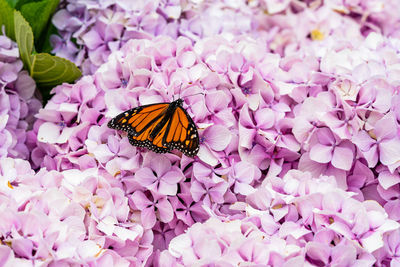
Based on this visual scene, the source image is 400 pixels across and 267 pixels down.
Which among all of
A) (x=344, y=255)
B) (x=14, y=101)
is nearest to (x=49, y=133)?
(x=14, y=101)

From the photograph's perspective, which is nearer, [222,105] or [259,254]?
[259,254]

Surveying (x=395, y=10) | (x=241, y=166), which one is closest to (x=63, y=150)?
(x=241, y=166)

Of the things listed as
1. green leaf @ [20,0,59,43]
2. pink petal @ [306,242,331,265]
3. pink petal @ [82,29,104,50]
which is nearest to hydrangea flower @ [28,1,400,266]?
pink petal @ [306,242,331,265]

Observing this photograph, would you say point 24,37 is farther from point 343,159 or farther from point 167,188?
point 343,159

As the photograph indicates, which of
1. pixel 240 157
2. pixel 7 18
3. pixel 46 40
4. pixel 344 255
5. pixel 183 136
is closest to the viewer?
pixel 344 255

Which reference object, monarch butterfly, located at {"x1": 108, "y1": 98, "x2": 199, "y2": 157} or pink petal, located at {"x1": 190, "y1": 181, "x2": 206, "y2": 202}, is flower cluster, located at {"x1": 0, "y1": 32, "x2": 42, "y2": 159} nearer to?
monarch butterfly, located at {"x1": 108, "y1": 98, "x2": 199, "y2": 157}

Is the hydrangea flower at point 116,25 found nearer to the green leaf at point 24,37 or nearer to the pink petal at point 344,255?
the green leaf at point 24,37

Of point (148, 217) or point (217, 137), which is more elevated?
point (217, 137)

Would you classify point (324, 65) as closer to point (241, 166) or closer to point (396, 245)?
point (241, 166)
